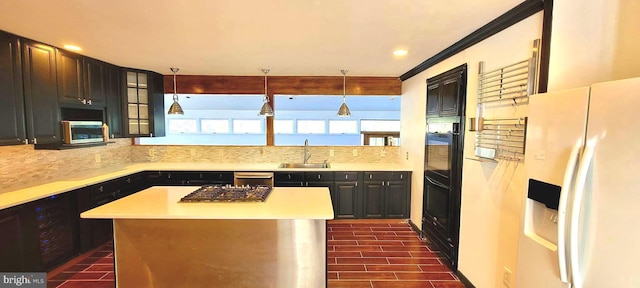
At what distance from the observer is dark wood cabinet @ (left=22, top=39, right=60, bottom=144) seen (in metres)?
2.67

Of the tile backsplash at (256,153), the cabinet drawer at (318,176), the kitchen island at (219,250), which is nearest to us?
the kitchen island at (219,250)

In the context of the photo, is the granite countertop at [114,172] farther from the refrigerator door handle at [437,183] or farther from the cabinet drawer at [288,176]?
the refrigerator door handle at [437,183]

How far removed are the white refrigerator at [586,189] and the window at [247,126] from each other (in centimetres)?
784

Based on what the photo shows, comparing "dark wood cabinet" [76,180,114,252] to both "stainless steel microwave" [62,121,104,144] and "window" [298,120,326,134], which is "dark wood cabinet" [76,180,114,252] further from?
"window" [298,120,326,134]

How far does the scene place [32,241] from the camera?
2.49 metres

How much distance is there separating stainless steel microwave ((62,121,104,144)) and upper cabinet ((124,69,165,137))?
61 centimetres

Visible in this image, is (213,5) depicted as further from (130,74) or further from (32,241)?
(130,74)

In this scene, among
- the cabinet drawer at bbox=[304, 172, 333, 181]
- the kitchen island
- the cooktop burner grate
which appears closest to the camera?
the kitchen island

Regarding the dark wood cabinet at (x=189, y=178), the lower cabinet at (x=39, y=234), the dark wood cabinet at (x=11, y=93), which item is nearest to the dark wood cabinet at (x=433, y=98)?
the dark wood cabinet at (x=189, y=178)

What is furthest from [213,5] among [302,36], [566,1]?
[566,1]

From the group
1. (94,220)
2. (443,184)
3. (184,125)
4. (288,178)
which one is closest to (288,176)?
(288,178)

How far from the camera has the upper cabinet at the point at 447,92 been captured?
2641 mm

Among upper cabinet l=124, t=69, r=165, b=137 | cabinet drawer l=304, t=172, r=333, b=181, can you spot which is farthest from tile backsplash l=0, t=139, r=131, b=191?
cabinet drawer l=304, t=172, r=333, b=181

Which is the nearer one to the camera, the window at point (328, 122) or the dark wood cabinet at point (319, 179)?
the dark wood cabinet at point (319, 179)
